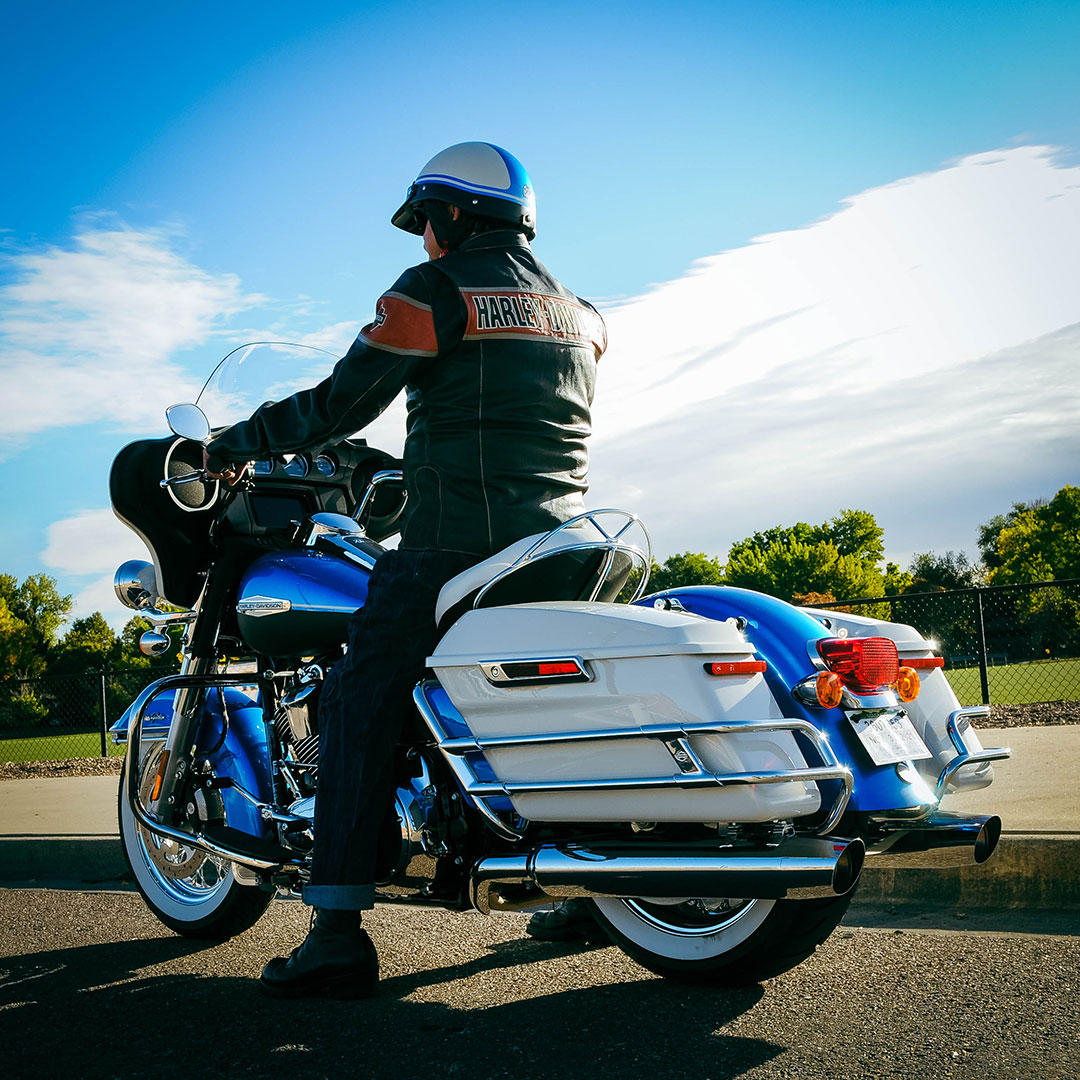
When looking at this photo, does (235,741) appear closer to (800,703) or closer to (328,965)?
(328,965)

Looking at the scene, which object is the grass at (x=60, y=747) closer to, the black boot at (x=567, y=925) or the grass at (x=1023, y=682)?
the grass at (x=1023, y=682)

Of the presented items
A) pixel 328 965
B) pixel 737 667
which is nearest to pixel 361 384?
pixel 737 667

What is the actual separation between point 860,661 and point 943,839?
18.6 inches

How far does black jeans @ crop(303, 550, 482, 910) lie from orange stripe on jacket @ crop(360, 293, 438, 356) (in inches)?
21.9

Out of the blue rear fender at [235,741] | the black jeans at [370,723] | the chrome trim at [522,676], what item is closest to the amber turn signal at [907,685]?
the chrome trim at [522,676]

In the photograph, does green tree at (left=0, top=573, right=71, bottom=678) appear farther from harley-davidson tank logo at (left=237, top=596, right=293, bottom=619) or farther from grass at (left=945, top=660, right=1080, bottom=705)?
harley-davidson tank logo at (left=237, top=596, right=293, bottom=619)

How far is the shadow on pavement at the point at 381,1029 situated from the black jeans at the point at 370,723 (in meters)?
0.36

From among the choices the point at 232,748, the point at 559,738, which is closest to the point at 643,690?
the point at 559,738

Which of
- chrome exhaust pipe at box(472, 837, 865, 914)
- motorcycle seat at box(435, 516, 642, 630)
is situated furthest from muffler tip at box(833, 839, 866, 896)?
motorcycle seat at box(435, 516, 642, 630)

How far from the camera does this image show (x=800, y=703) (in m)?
2.56

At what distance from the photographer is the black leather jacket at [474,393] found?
2990mm

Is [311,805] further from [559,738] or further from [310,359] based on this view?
[310,359]

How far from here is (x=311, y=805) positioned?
11.1 feet

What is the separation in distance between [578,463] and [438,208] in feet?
2.82
